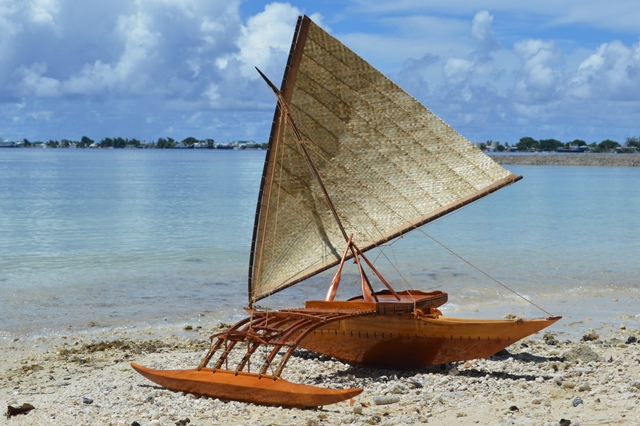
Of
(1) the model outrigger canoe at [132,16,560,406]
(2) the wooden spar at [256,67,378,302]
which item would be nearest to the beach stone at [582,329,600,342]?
(1) the model outrigger canoe at [132,16,560,406]

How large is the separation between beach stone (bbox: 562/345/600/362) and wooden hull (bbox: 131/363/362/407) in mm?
4476

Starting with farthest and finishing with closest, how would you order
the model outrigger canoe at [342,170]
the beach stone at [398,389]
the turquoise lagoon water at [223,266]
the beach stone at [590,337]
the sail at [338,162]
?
the turquoise lagoon water at [223,266], the beach stone at [590,337], the sail at [338,162], the model outrigger canoe at [342,170], the beach stone at [398,389]

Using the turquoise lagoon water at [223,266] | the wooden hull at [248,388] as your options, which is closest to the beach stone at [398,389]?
the wooden hull at [248,388]

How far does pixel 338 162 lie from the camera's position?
51.9ft

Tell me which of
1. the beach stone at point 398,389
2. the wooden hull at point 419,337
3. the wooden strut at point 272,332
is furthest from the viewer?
the wooden hull at point 419,337

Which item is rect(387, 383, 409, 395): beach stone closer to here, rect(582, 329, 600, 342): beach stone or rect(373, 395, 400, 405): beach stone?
rect(373, 395, 400, 405): beach stone

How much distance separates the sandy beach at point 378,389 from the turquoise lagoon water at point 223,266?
9.70 feet

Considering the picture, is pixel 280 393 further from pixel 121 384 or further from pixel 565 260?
pixel 565 260

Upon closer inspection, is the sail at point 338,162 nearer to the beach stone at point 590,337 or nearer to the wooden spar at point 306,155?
the wooden spar at point 306,155

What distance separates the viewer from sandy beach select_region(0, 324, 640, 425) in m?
10.7

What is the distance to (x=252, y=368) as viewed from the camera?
14.0m

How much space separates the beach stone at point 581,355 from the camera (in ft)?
44.9

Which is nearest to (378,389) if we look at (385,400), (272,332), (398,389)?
(398,389)

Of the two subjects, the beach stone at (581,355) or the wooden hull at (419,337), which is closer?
the wooden hull at (419,337)
